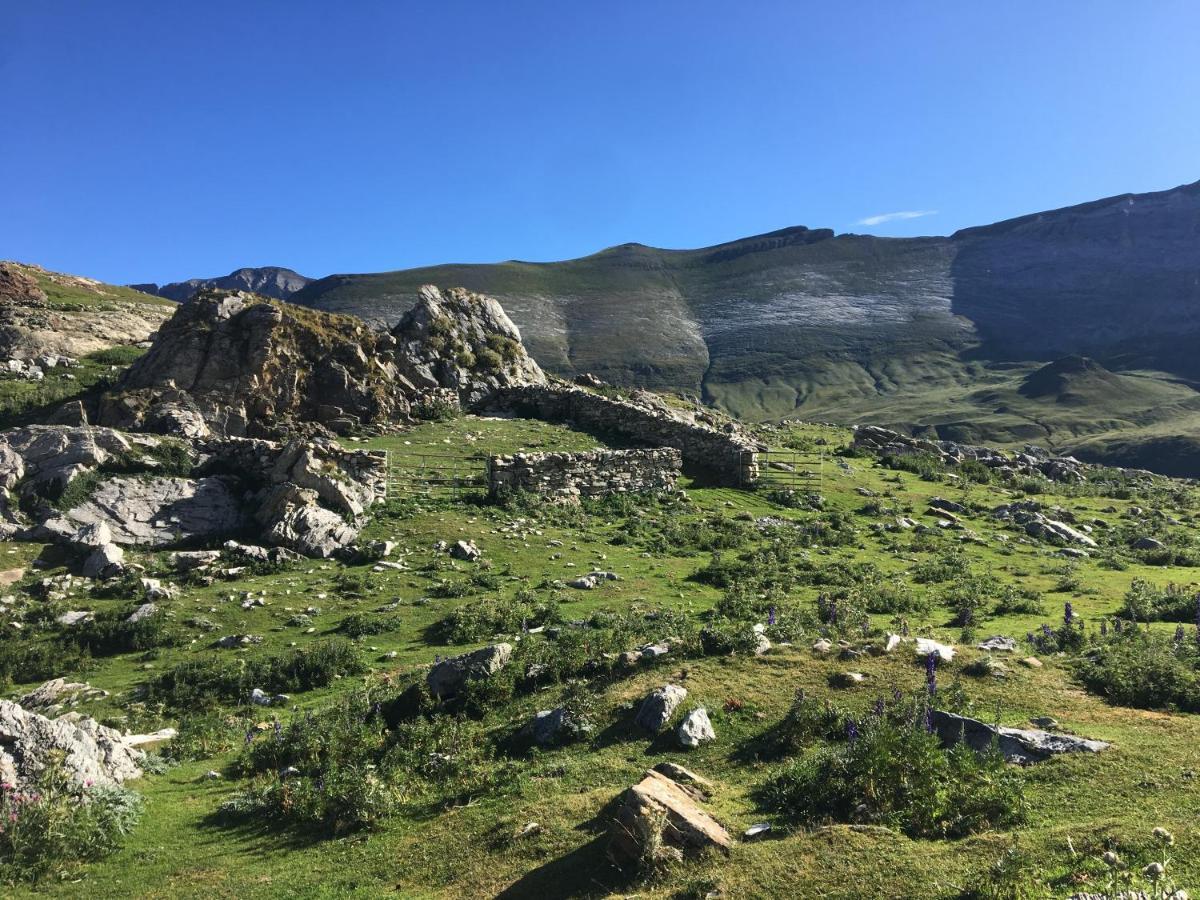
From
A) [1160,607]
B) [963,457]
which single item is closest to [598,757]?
[1160,607]

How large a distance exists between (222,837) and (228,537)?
12.1 metres

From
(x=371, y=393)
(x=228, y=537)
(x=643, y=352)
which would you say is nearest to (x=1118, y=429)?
(x=643, y=352)

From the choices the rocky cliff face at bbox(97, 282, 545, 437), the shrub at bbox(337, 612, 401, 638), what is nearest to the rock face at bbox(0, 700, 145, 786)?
the shrub at bbox(337, 612, 401, 638)

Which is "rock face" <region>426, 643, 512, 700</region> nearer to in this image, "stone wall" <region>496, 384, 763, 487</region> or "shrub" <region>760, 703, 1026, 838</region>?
"shrub" <region>760, 703, 1026, 838</region>

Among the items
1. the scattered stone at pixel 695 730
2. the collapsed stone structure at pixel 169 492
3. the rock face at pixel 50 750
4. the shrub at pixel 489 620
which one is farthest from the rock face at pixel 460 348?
the scattered stone at pixel 695 730

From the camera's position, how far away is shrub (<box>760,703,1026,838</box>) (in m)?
6.80

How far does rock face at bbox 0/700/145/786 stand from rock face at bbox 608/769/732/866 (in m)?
6.33

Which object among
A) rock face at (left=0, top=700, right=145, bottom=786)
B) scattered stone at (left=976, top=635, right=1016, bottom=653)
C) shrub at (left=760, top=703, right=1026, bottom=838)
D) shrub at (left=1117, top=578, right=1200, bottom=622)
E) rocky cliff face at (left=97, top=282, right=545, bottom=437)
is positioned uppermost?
rocky cliff face at (left=97, top=282, right=545, bottom=437)

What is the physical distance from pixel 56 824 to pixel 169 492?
1313 centimetres

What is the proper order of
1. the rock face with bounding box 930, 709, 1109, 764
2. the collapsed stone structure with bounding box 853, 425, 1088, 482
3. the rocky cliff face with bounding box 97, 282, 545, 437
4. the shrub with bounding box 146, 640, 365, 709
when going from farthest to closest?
1. the collapsed stone structure with bounding box 853, 425, 1088, 482
2. the rocky cliff face with bounding box 97, 282, 545, 437
3. the shrub with bounding box 146, 640, 365, 709
4. the rock face with bounding box 930, 709, 1109, 764

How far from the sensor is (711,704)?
10070mm

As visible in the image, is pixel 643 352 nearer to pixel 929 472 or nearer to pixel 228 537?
pixel 929 472

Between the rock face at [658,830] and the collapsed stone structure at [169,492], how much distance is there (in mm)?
13860

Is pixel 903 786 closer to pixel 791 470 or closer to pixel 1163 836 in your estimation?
pixel 1163 836
